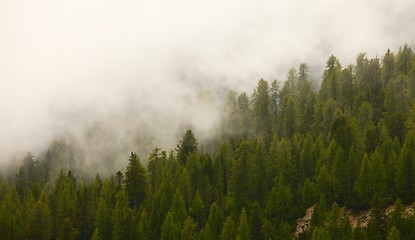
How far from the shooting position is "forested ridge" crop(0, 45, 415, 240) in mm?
80250

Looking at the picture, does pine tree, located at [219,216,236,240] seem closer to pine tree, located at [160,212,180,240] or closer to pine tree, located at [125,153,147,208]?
pine tree, located at [160,212,180,240]

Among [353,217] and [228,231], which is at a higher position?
[353,217]

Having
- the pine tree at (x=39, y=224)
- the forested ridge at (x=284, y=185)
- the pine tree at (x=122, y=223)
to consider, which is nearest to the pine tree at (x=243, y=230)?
the forested ridge at (x=284, y=185)

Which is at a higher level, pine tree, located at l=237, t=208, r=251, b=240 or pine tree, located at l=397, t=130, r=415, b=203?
pine tree, located at l=397, t=130, r=415, b=203

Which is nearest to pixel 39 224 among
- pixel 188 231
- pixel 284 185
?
pixel 188 231

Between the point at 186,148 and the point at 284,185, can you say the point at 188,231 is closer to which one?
the point at 284,185

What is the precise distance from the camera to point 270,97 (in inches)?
5522

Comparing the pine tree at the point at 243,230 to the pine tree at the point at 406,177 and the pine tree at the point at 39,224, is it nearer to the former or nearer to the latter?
the pine tree at the point at 406,177

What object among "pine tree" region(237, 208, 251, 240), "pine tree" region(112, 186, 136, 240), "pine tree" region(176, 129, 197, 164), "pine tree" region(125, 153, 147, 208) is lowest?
"pine tree" region(237, 208, 251, 240)

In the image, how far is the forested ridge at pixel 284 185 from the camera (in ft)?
263

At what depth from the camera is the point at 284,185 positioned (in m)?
93.8

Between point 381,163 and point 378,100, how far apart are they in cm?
4091

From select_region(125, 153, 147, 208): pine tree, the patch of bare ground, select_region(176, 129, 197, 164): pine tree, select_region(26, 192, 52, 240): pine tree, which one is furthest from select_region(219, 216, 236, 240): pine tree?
select_region(176, 129, 197, 164): pine tree

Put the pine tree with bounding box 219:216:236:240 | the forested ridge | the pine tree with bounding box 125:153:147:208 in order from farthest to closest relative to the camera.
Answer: the pine tree with bounding box 125:153:147:208
the forested ridge
the pine tree with bounding box 219:216:236:240
